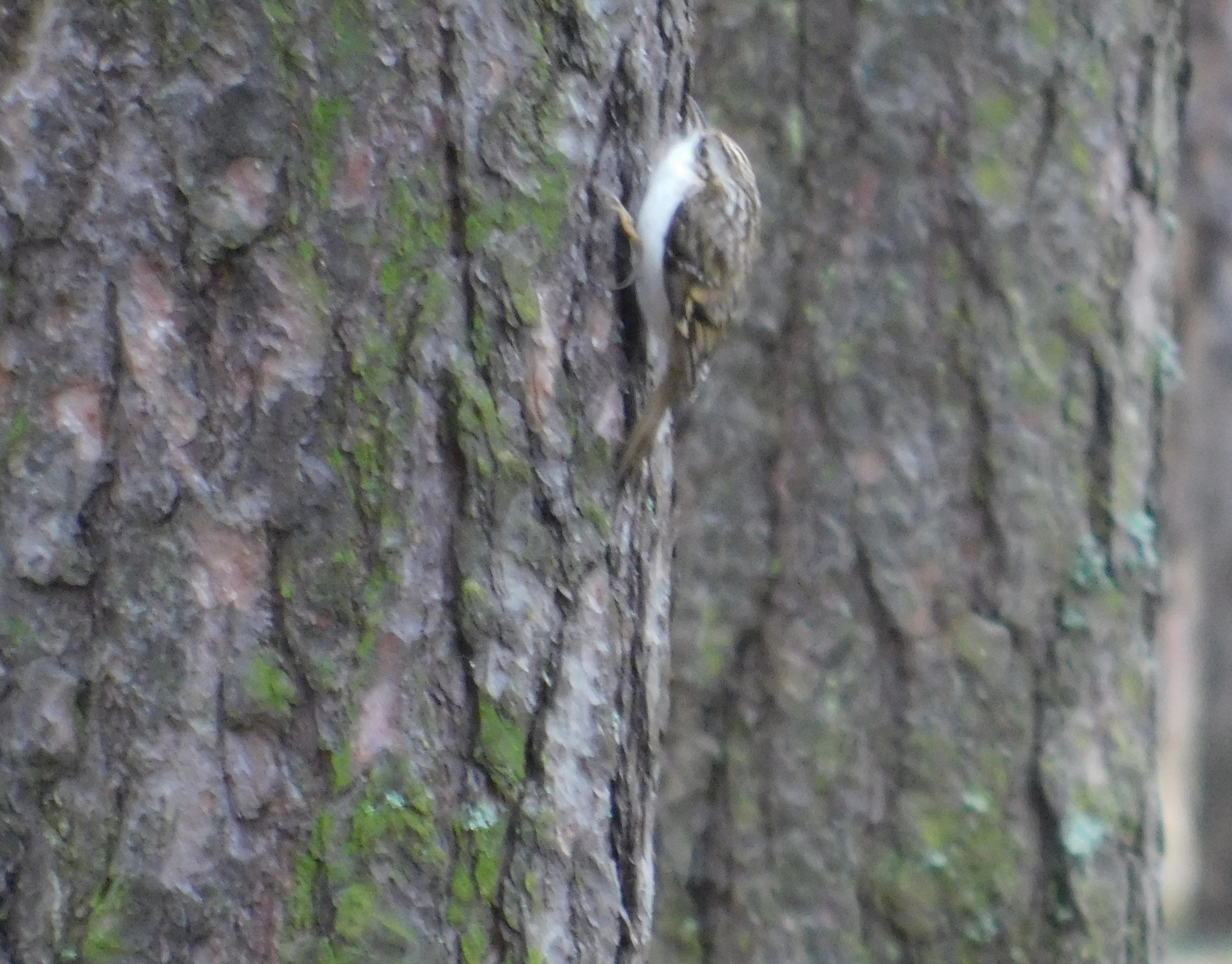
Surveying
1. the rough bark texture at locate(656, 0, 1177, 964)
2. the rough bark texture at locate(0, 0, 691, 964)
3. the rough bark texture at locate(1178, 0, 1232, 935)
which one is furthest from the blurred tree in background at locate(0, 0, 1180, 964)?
the rough bark texture at locate(1178, 0, 1232, 935)

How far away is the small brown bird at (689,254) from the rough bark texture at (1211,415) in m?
4.59

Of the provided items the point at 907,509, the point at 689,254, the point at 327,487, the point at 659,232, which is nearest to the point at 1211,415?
the point at 907,509

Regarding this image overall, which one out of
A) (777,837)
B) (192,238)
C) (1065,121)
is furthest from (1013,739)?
(192,238)

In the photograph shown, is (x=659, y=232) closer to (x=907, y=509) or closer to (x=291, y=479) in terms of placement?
(x=291, y=479)

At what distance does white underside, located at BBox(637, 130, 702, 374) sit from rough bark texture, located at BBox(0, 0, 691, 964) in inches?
6.4

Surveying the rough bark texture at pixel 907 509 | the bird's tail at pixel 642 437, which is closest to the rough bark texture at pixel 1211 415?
the rough bark texture at pixel 907 509

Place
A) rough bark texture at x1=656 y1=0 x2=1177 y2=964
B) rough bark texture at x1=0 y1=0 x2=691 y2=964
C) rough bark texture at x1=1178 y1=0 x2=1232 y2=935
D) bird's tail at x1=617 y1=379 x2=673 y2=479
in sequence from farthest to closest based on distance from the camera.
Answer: rough bark texture at x1=1178 y1=0 x2=1232 y2=935, rough bark texture at x1=656 y1=0 x2=1177 y2=964, bird's tail at x1=617 y1=379 x2=673 y2=479, rough bark texture at x1=0 y1=0 x2=691 y2=964

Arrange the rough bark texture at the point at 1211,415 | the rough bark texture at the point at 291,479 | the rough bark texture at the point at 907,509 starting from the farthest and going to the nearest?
the rough bark texture at the point at 1211,415 → the rough bark texture at the point at 907,509 → the rough bark texture at the point at 291,479

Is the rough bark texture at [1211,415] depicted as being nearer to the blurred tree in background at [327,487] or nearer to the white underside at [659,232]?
the white underside at [659,232]

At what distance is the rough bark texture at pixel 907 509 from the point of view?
279 cm

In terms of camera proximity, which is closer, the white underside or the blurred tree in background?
the blurred tree in background

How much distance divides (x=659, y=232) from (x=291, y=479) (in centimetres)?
70

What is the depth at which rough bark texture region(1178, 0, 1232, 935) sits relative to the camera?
6.71 m

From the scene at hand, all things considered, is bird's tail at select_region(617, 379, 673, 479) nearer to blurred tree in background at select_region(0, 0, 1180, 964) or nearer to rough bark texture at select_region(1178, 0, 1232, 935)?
blurred tree in background at select_region(0, 0, 1180, 964)
